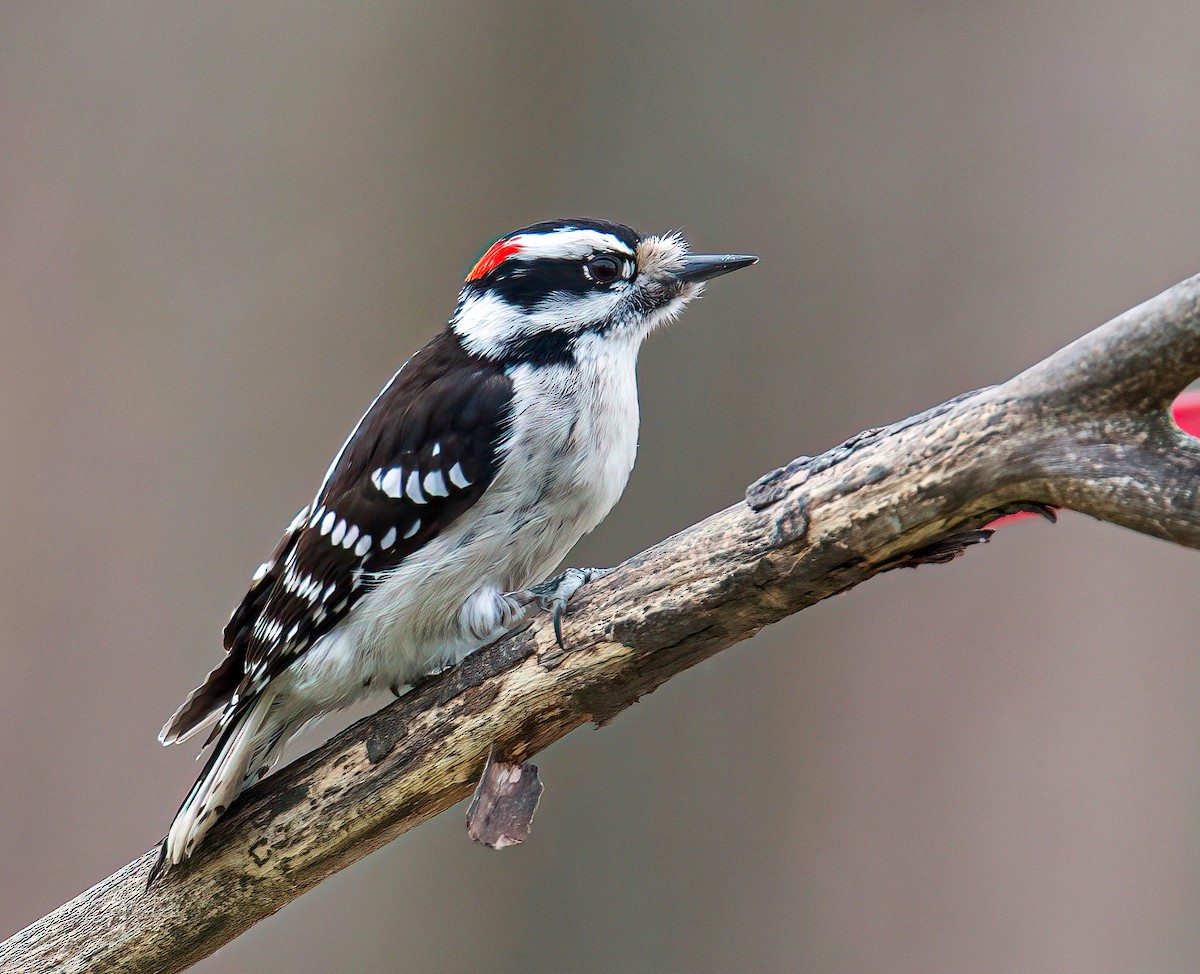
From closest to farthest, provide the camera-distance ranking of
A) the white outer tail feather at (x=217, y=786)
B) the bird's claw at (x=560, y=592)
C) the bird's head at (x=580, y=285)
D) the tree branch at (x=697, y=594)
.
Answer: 1. the tree branch at (x=697, y=594)
2. the bird's claw at (x=560, y=592)
3. the white outer tail feather at (x=217, y=786)
4. the bird's head at (x=580, y=285)

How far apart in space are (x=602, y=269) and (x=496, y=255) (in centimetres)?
23

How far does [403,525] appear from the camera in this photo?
2109mm

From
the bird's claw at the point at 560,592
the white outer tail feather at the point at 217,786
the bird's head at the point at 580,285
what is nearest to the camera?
the bird's claw at the point at 560,592

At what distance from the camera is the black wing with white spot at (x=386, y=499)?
2.10 meters

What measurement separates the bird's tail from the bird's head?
0.84 metres

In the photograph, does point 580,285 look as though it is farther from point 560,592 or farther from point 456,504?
point 560,592

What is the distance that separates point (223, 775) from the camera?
Answer: 6.79 feet

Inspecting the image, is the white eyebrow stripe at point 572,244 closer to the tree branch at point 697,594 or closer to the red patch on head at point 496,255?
A: the red patch on head at point 496,255

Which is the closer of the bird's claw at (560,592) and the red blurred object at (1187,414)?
the red blurred object at (1187,414)

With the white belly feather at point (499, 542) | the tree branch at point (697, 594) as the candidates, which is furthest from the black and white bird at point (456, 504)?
the tree branch at point (697, 594)

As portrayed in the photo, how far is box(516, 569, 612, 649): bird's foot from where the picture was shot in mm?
1874

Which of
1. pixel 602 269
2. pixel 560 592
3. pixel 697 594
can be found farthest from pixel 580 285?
pixel 697 594

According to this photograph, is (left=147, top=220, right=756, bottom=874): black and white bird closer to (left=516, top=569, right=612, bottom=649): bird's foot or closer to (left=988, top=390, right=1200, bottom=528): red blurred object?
(left=516, top=569, right=612, bottom=649): bird's foot

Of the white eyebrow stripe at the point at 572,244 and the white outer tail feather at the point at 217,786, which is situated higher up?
the white eyebrow stripe at the point at 572,244
